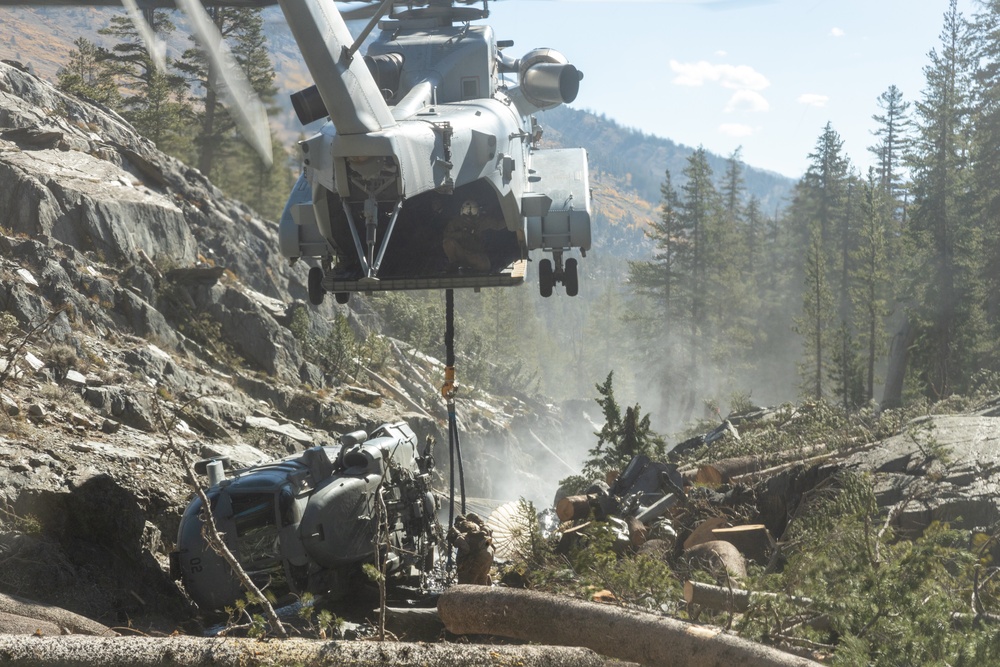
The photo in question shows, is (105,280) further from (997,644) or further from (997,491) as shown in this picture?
(997,644)

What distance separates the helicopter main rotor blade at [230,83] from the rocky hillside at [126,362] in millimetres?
2181

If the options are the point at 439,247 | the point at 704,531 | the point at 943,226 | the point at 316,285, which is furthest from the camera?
the point at 943,226

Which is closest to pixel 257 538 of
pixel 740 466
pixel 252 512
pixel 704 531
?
pixel 252 512

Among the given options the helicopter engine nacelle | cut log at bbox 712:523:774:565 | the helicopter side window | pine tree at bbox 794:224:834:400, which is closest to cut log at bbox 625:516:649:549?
cut log at bbox 712:523:774:565

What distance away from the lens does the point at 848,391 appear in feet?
134

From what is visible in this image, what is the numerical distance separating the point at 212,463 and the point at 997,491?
9.48 m

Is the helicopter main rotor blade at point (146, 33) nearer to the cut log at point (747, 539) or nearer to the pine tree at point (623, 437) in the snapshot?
the cut log at point (747, 539)

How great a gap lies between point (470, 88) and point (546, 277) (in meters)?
2.88

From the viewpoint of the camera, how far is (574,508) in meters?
14.9

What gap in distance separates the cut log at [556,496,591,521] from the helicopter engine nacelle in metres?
6.36

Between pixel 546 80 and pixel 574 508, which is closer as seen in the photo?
pixel 546 80

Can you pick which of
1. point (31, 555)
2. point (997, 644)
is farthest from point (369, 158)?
point (997, 644)

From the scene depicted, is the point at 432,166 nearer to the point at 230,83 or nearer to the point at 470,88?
the point at 470,88

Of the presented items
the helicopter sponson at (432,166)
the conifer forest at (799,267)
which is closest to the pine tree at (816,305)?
the conifer forest at (799,267)
